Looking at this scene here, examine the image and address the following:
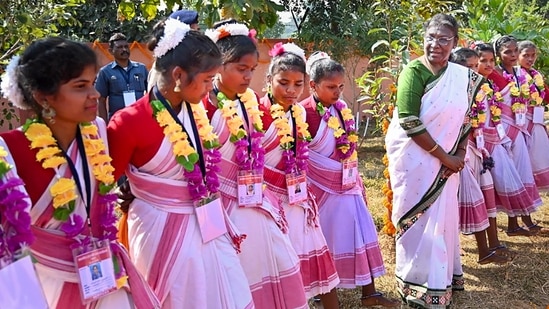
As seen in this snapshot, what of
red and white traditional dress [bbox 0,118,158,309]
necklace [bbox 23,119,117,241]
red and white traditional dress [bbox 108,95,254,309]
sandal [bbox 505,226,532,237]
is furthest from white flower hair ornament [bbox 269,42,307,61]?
sandal [bbox 505,226,532,237]

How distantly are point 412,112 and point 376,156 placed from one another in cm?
641

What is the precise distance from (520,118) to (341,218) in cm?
298

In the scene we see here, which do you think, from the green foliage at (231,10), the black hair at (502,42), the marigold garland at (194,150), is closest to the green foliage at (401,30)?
the black hair at (502,42)

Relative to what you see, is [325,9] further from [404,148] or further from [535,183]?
[404,148]

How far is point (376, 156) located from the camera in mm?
10266

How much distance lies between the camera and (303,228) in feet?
12.1

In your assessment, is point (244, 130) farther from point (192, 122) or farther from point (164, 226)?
point (164, 226)

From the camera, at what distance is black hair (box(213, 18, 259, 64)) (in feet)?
10.2

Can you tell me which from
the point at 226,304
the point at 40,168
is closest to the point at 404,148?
the point at 226,304

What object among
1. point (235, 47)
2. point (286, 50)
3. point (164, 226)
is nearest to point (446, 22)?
point (286, 50)

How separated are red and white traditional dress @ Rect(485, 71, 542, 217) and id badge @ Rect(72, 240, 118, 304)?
443 cm

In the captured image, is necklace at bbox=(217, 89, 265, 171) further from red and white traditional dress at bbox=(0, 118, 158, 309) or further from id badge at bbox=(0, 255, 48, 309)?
id badge at bbox=(0, 255, 48, 309)

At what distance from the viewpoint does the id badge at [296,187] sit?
3.56m

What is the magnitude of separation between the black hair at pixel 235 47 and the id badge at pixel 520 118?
3.84 meters
